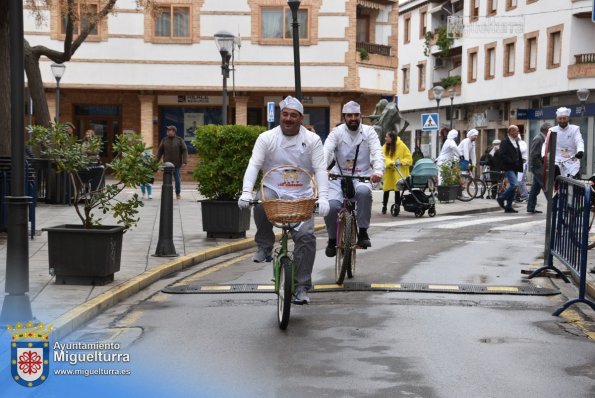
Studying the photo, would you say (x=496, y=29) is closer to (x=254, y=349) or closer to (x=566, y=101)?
(x=566, y=101)

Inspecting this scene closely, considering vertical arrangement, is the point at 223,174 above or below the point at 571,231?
above

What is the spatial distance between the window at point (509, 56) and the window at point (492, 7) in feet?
7.85

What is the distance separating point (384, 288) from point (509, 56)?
41301 millimetres

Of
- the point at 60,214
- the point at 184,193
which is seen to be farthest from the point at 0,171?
the point at 184,193

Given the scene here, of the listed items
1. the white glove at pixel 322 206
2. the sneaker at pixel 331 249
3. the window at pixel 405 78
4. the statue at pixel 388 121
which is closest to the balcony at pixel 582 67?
the statue at pixel 388 121

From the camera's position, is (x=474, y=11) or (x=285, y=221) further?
(x=474, y=11)

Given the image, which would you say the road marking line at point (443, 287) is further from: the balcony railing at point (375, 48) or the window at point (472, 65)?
the window at point (472, 65)

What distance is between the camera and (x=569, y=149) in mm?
17812

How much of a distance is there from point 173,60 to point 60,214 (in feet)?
67.0

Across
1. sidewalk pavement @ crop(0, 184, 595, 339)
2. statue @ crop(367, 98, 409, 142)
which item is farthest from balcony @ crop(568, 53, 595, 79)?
sidewalk pavement @ crop(0, 184, 595, 339)

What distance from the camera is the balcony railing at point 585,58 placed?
134 feet

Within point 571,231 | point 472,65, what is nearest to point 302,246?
point 571,231

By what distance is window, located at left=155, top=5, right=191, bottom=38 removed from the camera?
38.2 m

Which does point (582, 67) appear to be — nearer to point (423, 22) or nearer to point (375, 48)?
point (375, 48)
